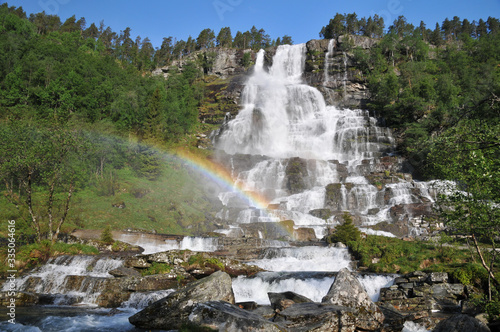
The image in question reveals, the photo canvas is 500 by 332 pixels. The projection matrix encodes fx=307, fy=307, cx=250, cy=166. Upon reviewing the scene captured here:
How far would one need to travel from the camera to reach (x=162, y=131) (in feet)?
175

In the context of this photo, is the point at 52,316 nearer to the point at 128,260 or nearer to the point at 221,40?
the point at 128,260

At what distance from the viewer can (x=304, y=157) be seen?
2354 inches

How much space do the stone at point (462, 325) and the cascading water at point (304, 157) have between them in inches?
928

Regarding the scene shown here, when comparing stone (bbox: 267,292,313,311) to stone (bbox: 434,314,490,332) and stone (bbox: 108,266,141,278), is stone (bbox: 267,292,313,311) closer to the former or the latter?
stone (bbox: 434,314,490,332)

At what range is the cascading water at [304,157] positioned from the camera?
39.0 m

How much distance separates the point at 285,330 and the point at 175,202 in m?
32.4

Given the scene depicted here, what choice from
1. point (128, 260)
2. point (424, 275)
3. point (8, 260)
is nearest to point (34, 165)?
point (8, 260)

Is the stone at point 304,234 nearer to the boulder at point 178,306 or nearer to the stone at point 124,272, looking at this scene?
the stone at point 124,272

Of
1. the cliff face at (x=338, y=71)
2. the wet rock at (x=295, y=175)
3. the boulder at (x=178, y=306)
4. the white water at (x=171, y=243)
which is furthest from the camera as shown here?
the cliff face at (x=338, y=71)

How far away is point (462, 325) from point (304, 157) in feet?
170

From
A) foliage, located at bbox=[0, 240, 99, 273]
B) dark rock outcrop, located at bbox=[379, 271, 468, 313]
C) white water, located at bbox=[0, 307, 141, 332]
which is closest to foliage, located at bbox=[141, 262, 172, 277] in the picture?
white water, located at bbox=[0, 307, 141, 332]

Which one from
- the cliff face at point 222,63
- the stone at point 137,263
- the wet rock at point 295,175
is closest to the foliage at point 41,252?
the stone at point 137,263

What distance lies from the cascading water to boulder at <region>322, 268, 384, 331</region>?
21.7 m

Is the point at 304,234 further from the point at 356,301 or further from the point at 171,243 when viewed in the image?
the point at 356,301
